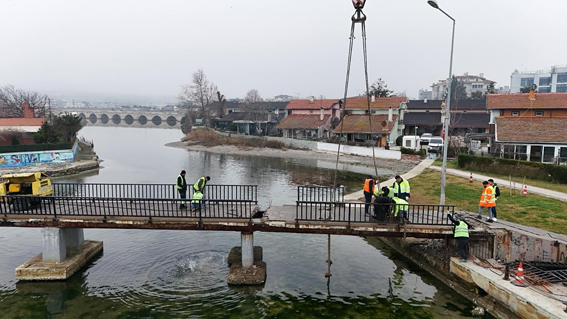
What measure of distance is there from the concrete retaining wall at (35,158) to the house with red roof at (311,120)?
38894 millimetres

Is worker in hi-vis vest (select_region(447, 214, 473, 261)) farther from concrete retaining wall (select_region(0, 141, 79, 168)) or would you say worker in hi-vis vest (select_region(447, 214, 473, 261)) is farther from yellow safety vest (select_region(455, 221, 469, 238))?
concrete retaining wall (select_region(0, 141, 79, 168))

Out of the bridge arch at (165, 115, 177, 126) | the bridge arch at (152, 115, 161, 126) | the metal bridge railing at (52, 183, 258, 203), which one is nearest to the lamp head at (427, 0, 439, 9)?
the metal bridge railing at (52, 183, 258, 203)

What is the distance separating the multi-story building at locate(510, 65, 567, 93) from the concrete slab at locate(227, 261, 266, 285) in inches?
5770

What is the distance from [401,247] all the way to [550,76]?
15774 cm

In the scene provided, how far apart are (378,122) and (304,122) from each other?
16378 mm

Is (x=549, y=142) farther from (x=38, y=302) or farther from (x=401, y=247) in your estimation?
(x=38, y=302)

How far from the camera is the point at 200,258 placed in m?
18.0

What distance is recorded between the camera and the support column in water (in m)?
15.3

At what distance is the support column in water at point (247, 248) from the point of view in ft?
50.1

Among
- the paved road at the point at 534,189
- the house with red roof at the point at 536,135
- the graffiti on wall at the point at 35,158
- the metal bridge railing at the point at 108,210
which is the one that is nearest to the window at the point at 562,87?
the house with red roof at the point at 536,135

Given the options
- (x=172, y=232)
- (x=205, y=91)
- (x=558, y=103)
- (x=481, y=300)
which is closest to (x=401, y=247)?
(x=481, y=300)

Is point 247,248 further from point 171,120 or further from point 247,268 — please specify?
point 171,120

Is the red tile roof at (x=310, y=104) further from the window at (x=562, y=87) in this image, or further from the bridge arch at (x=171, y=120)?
the bridge arch at (x=171, y=120)

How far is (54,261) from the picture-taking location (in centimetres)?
1599
